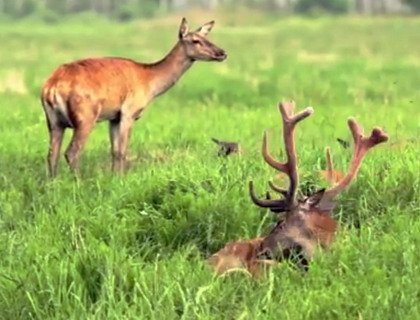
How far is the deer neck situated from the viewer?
37.2 ft

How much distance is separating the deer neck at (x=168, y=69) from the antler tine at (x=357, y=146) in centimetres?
520

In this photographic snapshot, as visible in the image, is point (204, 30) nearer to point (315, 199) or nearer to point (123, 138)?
point (123, 138)

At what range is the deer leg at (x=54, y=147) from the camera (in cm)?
968

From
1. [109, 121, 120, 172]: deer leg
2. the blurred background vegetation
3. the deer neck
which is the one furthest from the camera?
the blurred background vegetation

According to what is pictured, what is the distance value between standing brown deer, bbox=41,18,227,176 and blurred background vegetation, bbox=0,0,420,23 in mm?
48745

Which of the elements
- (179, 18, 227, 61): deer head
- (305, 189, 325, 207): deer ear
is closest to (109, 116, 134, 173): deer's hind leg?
(179, 18, 227, 61): deer head

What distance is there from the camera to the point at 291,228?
5.87 m

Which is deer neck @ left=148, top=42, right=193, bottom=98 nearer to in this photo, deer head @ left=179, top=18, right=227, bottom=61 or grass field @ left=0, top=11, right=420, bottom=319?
deer head @ left=179, top=18, right=227, bottom=61

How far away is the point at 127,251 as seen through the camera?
6.20 metres

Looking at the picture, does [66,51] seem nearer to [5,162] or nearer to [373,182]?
[5,162]

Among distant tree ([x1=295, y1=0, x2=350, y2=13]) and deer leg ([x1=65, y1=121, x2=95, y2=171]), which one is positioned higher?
deer leg ([x1=65, y1=121, x2=95, y2=171])

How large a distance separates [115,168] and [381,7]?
67.9 metres

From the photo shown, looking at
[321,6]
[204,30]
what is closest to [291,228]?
[204,30]

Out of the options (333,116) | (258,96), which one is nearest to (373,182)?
(333,116)
